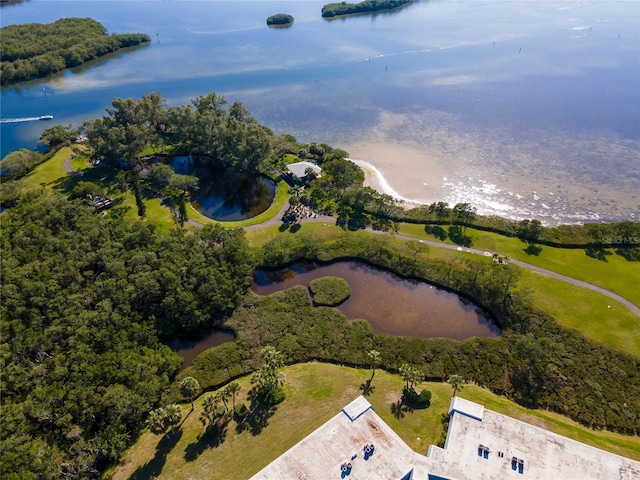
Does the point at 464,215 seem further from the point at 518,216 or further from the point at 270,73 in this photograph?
the point at 270,73

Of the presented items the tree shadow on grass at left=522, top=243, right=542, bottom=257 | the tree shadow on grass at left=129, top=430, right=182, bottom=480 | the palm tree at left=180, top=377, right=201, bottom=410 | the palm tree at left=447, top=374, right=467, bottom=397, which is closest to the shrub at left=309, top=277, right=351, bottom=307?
the palm tree at left=447, top=374, right=467, bottom=397

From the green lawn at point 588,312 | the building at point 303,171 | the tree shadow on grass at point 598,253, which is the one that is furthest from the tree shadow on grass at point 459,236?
the building at point 303,171

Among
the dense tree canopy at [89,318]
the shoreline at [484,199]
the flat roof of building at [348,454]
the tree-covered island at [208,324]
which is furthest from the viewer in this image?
the shoreline at [484,199]

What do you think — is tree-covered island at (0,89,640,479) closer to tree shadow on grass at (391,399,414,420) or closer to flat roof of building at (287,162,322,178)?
tree shadow on grass at (391,399,414,420)

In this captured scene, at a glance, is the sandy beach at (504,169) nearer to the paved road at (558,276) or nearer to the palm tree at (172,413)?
the paved road at (558,276)

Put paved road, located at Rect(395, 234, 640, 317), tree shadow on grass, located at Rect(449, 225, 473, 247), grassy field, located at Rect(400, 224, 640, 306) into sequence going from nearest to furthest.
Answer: paved road, located at Rect(395, 234, 640, 317) < grassy field, located at Rect(400, 224, 640, 306) < tree shadow on grass, located at Rect(449, 225, 473, 247)

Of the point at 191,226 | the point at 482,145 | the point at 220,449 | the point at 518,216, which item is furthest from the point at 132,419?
the point at 482,145
